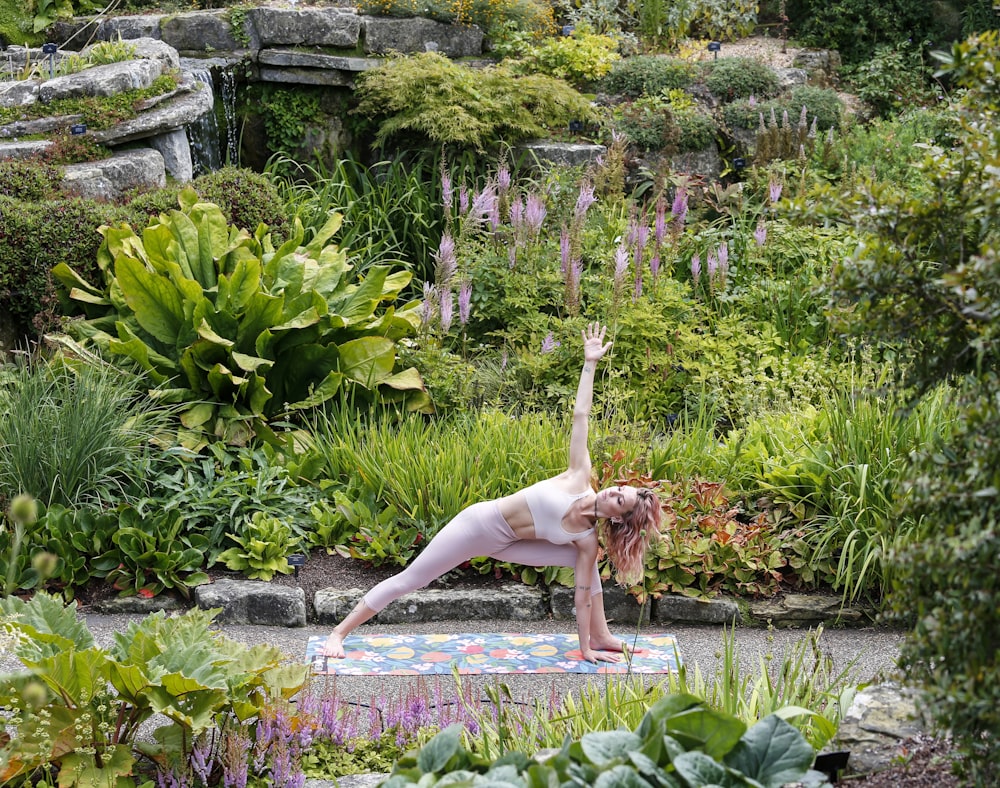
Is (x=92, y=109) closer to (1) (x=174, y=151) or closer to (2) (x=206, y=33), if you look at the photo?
(1) (x=174, y=151)

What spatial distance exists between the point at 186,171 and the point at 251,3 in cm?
313

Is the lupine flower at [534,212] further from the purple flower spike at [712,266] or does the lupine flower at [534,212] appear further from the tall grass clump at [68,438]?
the tall grass clump at [68,438]

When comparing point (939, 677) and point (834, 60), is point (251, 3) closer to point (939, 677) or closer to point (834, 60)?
point (834, 60)

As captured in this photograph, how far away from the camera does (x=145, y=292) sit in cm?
648

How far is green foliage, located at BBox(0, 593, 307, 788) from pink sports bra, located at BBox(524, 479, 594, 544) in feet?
4.14

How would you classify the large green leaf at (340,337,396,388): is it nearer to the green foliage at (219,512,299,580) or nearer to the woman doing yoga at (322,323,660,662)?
the green foliage at (219,512,299,580)

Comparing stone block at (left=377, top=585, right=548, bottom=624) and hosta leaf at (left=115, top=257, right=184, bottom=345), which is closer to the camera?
stone block at (left=377, top=585, right=548, bottom=624)

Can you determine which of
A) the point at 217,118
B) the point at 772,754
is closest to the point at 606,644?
the point at 772,754

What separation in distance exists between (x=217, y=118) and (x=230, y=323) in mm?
4535

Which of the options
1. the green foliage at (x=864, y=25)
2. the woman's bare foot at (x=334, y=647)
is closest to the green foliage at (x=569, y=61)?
the green foliage at (x=864, y=25)

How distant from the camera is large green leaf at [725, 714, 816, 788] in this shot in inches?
101

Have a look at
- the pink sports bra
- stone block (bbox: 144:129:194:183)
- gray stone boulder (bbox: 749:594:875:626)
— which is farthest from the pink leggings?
stone block (bbox: 144:129:194:183)

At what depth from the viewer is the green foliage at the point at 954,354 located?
223cm

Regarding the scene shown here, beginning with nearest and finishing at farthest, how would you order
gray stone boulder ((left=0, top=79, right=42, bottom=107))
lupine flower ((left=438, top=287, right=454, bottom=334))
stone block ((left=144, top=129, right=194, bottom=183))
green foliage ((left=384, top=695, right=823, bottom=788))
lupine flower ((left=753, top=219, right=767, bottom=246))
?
green foliage ((left=384, top=695, right=823, bottom=788)) → lupine flower ((left=438, top=287, right=454, bottom=334)) → lupine flower ((left=753, top=219, right=767, bottom=246)) → gray stone boulder ((left=0, top=79, right=42, bottom=107)) → stone block ((left=144, top=129, right=194, bottom=183))
